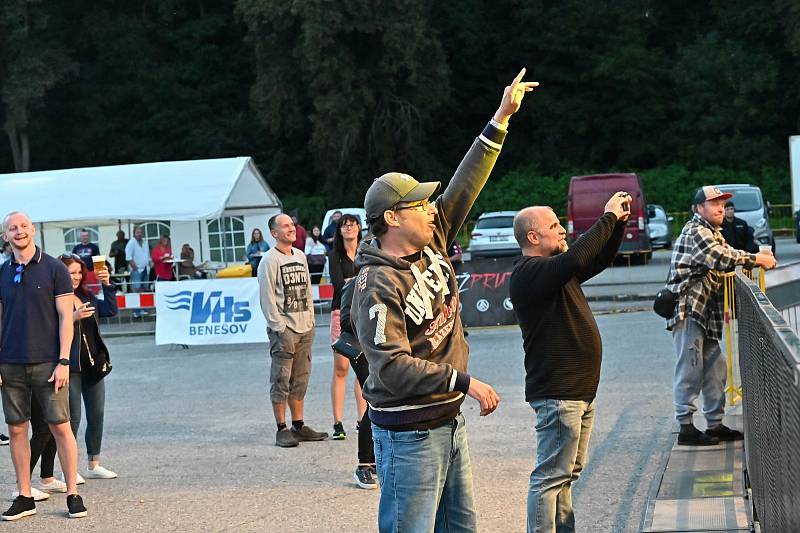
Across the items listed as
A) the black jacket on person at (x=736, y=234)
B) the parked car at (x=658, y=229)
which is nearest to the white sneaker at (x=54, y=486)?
the black jacket on person at (x=736, y=234)

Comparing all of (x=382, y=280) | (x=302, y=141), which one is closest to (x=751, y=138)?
(x=302, y=141)

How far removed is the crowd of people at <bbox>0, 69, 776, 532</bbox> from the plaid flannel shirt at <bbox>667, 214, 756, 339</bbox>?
10mm

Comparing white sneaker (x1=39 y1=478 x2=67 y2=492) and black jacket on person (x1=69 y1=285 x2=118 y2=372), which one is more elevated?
black jacket on person (x1=69 y1=285 x2=118 y2=372)

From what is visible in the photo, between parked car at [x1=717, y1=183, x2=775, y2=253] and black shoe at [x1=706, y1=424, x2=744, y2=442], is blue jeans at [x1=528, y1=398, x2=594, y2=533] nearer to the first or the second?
black shoe at [x1=706, y1=424, x2=744, y2=442]

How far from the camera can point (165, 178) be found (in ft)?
94.2

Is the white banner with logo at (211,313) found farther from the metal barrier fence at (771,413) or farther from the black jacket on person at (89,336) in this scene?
the metal barrier fence at (771,413)

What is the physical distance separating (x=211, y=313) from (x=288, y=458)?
9340 millimetres

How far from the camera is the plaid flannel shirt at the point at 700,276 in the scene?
8984 millimetres

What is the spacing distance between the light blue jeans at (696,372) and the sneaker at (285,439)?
10.2 feet

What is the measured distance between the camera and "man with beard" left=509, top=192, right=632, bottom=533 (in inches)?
240

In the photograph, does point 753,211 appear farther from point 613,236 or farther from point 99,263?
point 613,236

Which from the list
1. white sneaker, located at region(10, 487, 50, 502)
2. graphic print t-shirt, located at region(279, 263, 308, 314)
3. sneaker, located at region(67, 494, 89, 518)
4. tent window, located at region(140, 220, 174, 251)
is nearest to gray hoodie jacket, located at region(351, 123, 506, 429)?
sneaker, located at region(67, 494, 89, 518)

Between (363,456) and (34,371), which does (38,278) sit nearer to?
(34,371)

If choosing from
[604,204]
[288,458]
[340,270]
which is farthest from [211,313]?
[604,204]
